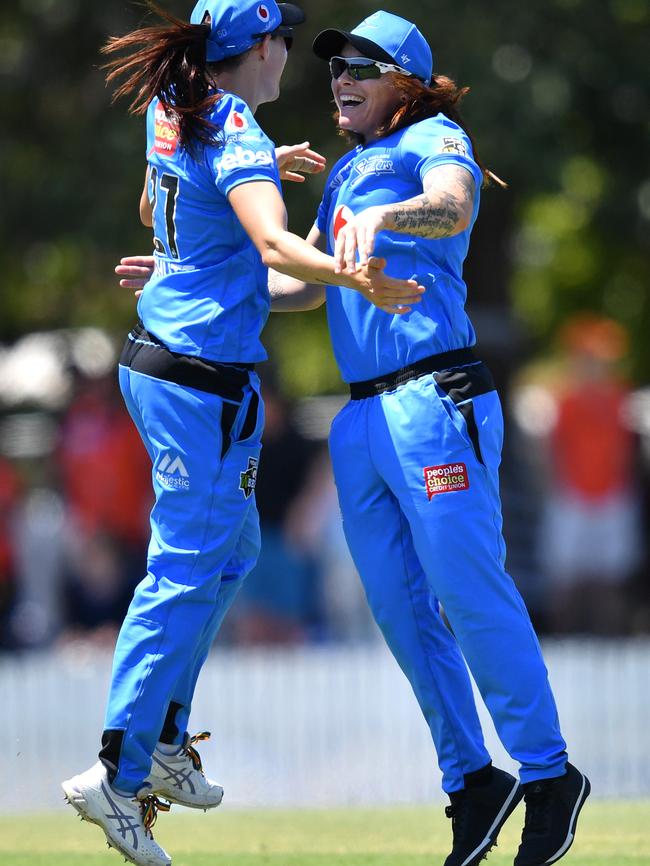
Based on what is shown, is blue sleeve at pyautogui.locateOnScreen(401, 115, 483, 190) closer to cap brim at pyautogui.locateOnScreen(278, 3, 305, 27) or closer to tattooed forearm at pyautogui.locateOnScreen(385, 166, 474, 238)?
tattooed forearm at pyautogui.locateOnScreen(385, 166, 474, 238)

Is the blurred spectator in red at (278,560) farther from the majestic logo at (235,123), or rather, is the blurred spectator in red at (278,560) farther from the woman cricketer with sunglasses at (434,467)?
the majestic logo at (235,123)

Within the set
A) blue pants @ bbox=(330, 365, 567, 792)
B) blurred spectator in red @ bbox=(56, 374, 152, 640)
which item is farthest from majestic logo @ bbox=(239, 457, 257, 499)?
blurred spectator in red @ bbox=(56, 374, 152, 640)

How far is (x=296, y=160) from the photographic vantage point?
17.6 feet

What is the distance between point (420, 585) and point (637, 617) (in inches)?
300

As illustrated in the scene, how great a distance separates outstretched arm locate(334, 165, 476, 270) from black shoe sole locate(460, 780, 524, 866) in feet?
5.87

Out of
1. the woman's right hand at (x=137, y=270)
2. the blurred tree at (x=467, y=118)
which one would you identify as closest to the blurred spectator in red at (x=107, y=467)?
the blurred tree at (x=467, y=118)

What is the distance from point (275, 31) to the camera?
16.6 feet

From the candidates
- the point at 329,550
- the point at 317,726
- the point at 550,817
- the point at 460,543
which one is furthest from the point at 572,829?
the point at 329,550

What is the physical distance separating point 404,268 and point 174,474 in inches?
38.6

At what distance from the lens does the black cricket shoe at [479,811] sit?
486 cm

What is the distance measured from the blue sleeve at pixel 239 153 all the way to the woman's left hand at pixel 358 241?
1.50 feet

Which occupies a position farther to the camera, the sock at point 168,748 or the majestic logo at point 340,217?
the sock at point 168,748

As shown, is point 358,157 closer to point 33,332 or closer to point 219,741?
point 219,741

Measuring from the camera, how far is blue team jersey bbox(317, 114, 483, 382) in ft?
15.9
